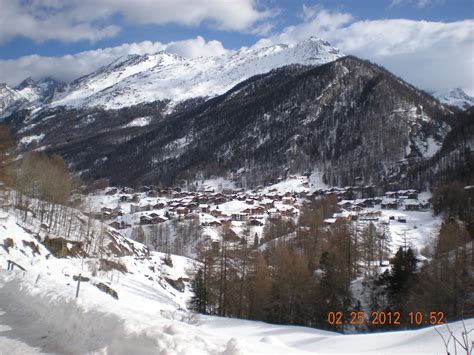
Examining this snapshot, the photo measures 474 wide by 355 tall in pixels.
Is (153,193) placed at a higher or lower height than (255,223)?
higher

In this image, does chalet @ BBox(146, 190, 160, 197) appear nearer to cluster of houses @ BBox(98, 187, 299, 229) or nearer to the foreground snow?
cluster of houses @ BBox(98, 187, 299, 229)

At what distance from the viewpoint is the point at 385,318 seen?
23578 millimetres

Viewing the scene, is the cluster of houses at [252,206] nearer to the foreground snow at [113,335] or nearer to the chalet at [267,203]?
the chalet at [267,203]

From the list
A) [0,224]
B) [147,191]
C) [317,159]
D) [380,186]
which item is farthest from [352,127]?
[0,224]

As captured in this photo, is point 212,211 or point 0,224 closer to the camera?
point 0,224

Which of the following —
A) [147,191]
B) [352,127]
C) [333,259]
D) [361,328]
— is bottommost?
[361,328]

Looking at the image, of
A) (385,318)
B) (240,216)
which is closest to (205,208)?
(240,216)

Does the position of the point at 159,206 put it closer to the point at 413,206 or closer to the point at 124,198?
the point at 124,198

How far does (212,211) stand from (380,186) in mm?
59360

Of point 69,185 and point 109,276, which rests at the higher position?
point 69,185

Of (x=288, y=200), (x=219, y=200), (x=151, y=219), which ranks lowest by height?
(x=151, y=219)

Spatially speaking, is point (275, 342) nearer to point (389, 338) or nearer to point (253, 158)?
point (389, 338)

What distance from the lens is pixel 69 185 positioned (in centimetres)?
4678

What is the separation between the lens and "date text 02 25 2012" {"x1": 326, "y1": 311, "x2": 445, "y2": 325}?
2110cm
